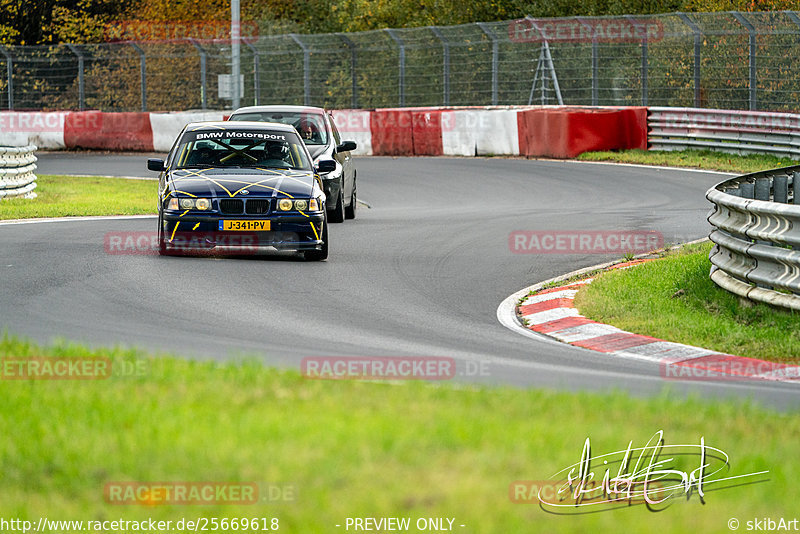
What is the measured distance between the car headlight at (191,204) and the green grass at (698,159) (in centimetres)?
1392

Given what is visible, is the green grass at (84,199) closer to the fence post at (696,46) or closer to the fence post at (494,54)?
the fence post at (494,54)

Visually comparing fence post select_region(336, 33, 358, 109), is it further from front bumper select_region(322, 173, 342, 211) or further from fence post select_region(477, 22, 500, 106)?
front bumper select_region(322, 173, 342, 211)

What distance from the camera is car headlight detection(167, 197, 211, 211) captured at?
40.9 ft

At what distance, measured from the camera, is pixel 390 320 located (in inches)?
381

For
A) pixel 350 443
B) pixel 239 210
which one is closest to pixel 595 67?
pixel 239 210

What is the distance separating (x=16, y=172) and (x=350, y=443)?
1536 centimetres

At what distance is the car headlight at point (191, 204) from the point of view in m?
12.5

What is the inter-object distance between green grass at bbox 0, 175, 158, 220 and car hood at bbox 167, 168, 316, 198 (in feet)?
16.0

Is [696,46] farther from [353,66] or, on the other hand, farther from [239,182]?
[239,182]

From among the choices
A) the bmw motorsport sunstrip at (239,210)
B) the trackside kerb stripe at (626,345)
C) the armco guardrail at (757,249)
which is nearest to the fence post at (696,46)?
the bmw motorsport sunstrip at (239,210)

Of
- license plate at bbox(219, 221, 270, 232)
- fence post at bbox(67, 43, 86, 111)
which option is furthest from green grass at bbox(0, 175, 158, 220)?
fence post at bbox(67, 43, 86, 111)

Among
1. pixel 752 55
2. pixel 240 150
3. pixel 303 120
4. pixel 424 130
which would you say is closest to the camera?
pixel 240 150
